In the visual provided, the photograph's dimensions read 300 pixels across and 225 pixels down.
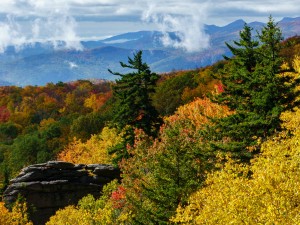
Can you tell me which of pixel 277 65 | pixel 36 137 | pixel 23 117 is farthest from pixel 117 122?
pixel 23 117

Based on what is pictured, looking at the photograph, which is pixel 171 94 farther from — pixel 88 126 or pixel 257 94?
pixel 257 94

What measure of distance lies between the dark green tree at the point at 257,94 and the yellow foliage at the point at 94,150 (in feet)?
145

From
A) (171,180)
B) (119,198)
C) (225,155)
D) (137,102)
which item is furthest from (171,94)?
(171,180)

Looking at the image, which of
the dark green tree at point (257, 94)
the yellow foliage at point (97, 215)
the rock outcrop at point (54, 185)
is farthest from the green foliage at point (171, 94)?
the dark green tree at point (257, 94)

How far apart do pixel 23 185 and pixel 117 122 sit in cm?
2263

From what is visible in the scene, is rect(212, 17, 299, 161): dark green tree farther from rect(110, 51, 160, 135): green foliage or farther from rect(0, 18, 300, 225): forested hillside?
rect(110, 51, 160, 135): green foliage

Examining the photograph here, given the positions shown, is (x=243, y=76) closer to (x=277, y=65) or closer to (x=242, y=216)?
(x=277, y=65)

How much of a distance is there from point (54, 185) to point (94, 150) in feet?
97.2

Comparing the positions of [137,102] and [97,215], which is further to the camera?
[137,102]

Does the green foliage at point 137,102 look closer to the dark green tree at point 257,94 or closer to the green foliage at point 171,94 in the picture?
the dark green tree at point 257,94

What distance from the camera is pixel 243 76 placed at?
3847 cm

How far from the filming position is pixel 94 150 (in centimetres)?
9725

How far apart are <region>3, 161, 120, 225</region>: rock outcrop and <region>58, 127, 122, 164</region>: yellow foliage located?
9.95m

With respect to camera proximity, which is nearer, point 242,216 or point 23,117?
point 242,216
